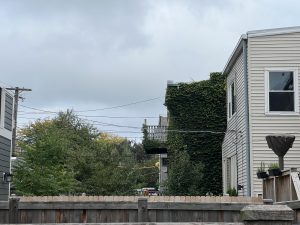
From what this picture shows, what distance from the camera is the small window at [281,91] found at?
656 inches

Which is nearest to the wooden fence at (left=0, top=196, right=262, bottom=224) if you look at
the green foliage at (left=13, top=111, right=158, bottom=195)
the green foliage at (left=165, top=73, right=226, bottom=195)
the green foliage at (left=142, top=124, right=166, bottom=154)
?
the green foliage at (left=13, top=111, right=158, bottom=195)

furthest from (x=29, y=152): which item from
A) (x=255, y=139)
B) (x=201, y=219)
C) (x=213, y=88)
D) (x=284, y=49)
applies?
(x=201, y=219)

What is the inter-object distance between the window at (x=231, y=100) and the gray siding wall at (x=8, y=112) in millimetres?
8582

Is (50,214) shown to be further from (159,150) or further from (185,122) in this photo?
(159,150)

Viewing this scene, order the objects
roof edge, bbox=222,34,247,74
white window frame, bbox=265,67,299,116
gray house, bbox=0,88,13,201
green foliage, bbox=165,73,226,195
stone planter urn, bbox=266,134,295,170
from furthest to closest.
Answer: green foliage, bbox=165,73,226,195, gray house, bbox=0,88,13,201, roof edge, bbox=222,34,247,74, white window frame, bbox=265,67,299,116, stone planter urn, bbox=266,134,295,170

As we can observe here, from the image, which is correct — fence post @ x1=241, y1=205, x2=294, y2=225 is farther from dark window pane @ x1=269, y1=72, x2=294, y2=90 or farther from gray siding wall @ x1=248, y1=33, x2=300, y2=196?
dark window pane @ x1=269, y1=72, x2=294, y2=90

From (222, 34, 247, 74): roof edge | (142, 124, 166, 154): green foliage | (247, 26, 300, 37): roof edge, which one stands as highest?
(247, 26, 300, 37): roof edge

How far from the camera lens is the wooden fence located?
10.5 meters

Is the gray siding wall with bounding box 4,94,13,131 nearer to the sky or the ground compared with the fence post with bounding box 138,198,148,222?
nearer to the sky

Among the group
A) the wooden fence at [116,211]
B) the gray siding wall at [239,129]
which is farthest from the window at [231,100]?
the wooden fence at [116,211]

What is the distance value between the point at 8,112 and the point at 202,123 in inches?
319

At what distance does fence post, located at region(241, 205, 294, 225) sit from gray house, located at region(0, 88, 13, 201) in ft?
53.2

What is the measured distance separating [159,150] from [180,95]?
554cm

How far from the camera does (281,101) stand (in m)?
16.8
